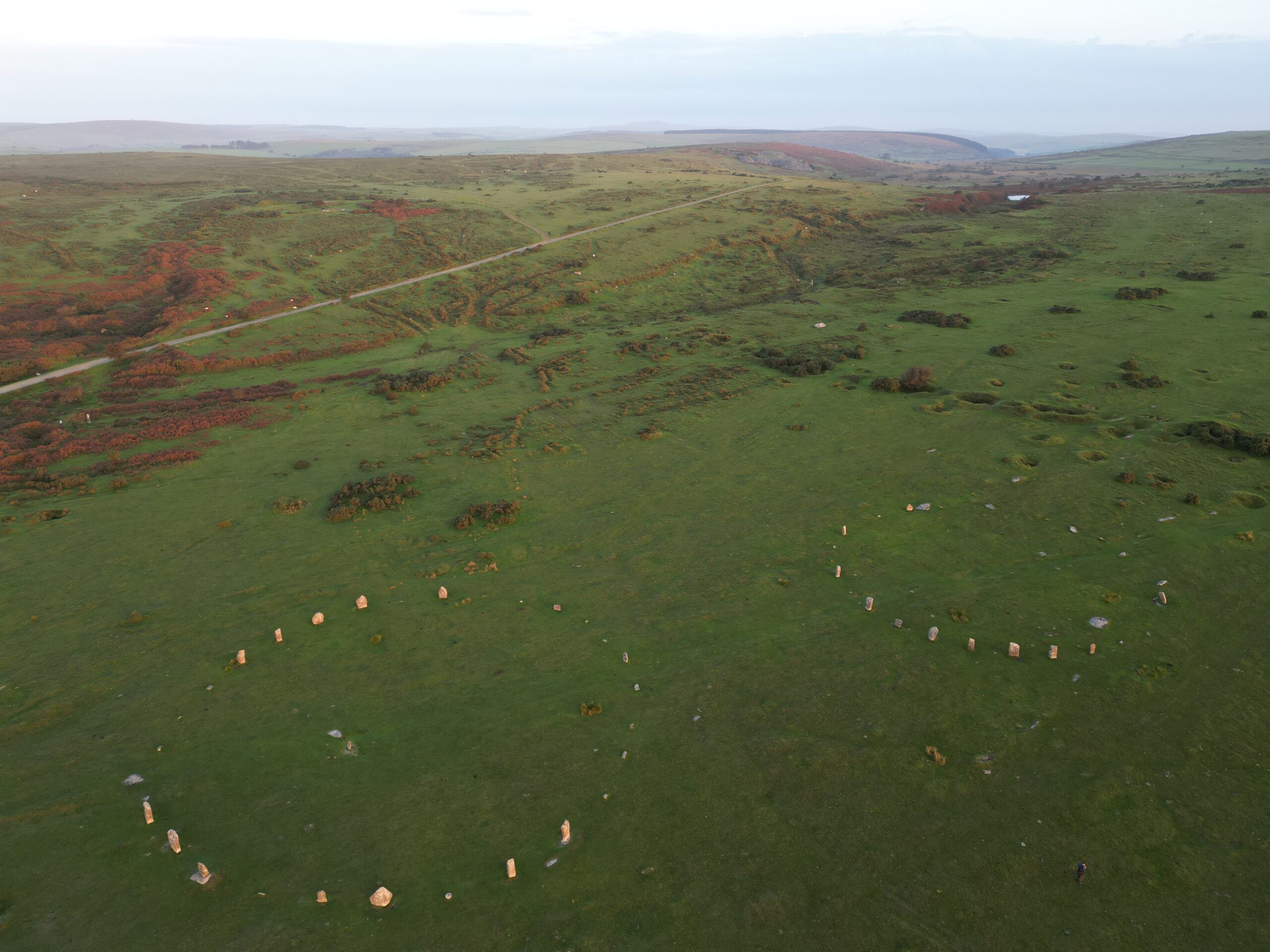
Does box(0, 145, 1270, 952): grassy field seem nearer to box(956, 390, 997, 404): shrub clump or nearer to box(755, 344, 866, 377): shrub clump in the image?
box(956, 390, 997, 404): shrub clump

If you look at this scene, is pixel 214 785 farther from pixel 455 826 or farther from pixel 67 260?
pixel 67 260

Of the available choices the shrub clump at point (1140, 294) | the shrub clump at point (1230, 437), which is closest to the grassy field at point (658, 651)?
the shrub clump at point (1230, 437)

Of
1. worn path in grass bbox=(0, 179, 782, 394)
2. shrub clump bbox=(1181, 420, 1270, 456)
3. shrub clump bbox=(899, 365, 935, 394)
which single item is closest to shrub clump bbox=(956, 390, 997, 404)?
shrub clump bbox=(899, 365, 935, 394)

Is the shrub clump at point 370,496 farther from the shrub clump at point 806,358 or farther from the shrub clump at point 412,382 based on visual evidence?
the shrub clump at point 806,358

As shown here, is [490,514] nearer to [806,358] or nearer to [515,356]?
[515,356]

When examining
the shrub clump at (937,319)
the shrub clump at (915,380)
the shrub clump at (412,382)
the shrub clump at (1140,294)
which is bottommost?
the shrub clump at (412,382)

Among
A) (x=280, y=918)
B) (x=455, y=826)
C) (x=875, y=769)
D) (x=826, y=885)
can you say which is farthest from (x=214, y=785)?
(x=875, y=769)

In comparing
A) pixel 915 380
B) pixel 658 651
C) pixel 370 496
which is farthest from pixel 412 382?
pixel 915 380
